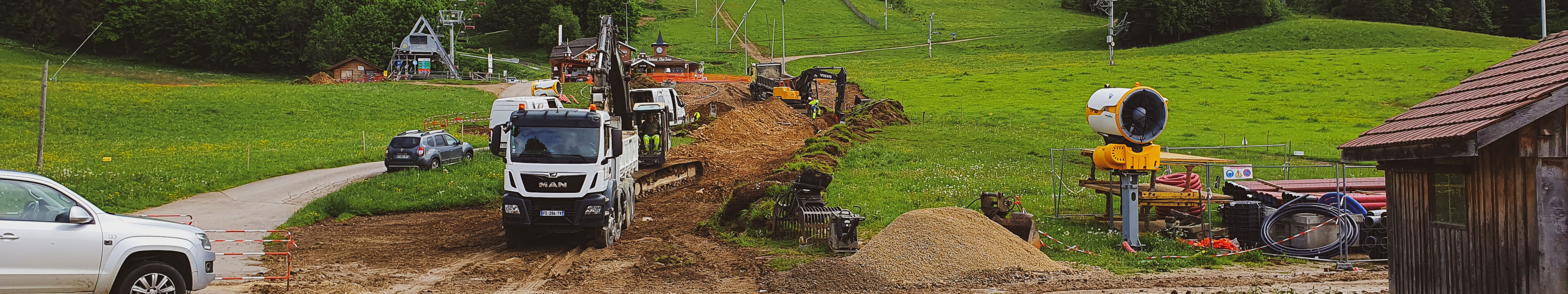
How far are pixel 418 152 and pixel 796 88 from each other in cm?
2775

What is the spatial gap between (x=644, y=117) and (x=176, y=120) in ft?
93.3

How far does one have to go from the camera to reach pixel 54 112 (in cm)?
4512

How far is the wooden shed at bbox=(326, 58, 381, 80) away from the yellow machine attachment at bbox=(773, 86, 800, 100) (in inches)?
1870

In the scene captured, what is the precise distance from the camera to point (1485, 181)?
8633 mm

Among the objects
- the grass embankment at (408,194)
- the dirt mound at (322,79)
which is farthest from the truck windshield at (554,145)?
the dirt mound at (322,79)

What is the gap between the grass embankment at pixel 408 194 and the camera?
21.6 meters

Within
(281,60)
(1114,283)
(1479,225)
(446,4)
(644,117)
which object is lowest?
(1114,283)

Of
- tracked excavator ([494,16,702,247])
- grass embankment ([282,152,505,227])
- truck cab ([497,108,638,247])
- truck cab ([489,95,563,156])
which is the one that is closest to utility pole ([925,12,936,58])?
truck cab ([489,95,563,156])

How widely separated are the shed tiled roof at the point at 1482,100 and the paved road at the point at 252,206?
46.8ft

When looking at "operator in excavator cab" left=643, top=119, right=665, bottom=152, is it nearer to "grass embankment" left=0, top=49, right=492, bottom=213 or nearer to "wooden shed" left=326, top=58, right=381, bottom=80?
"grass embankment" left=0, top=49, right=492, bottom=213

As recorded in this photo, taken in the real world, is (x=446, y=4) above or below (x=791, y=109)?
above

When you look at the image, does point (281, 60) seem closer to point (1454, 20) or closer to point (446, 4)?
point (446, 4)

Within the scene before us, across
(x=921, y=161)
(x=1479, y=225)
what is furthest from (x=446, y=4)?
(x=1479, y=225)

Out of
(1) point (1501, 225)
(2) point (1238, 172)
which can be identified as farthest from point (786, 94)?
(1) point (1501, 225)
